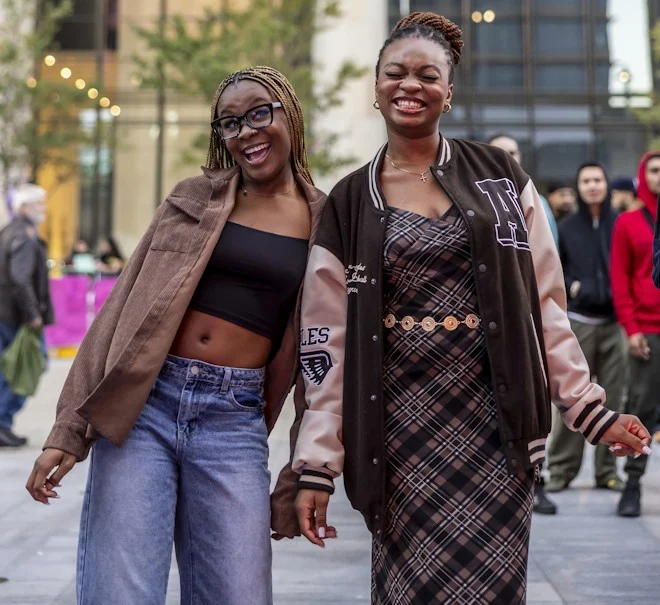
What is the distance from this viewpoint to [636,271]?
665cm

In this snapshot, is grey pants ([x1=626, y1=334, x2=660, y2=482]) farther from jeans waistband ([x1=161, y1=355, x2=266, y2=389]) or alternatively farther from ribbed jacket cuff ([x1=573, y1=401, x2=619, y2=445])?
jeans waistband ([x1=161, y1=355, x2=266, y2=389])

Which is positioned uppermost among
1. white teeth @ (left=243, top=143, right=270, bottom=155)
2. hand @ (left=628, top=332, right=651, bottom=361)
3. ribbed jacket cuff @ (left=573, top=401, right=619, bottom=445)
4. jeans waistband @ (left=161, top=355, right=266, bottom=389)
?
white teeth @ (left=243, top=143, right=270, bottom=155)

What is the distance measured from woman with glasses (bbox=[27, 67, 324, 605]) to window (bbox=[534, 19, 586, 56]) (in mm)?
24307

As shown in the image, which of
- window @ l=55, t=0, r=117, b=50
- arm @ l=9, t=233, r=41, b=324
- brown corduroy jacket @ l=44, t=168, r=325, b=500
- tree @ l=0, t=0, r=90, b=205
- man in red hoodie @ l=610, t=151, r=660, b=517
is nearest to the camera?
brown corduroy jacket @ l=44, t=168, r=325, b=500

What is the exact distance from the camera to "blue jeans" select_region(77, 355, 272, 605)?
9.60ft

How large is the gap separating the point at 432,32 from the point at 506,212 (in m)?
0.56

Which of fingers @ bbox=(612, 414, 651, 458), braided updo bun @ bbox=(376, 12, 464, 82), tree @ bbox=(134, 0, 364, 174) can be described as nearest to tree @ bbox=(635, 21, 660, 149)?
tree @ bbox=(134, 0, 364, 174)

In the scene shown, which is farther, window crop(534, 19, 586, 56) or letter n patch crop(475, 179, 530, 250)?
window crop(534, 19, 586, 56)

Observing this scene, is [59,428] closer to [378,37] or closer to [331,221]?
[331,221]

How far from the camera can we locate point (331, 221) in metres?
3.10

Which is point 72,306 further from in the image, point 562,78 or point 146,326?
point 146,326

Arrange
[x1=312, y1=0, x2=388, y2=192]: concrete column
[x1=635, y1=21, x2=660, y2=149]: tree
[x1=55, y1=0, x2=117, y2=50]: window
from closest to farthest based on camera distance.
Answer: [x1=312, y1=0, x2=388, y2=192]: concrete column → [x1=635, y1=21, x2=660, y2=149]: tree → [x1=55, y1=0, x2=117, y2=50]: window

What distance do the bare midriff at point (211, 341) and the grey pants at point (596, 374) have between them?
450 cm

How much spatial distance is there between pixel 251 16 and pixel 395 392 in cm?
1838
